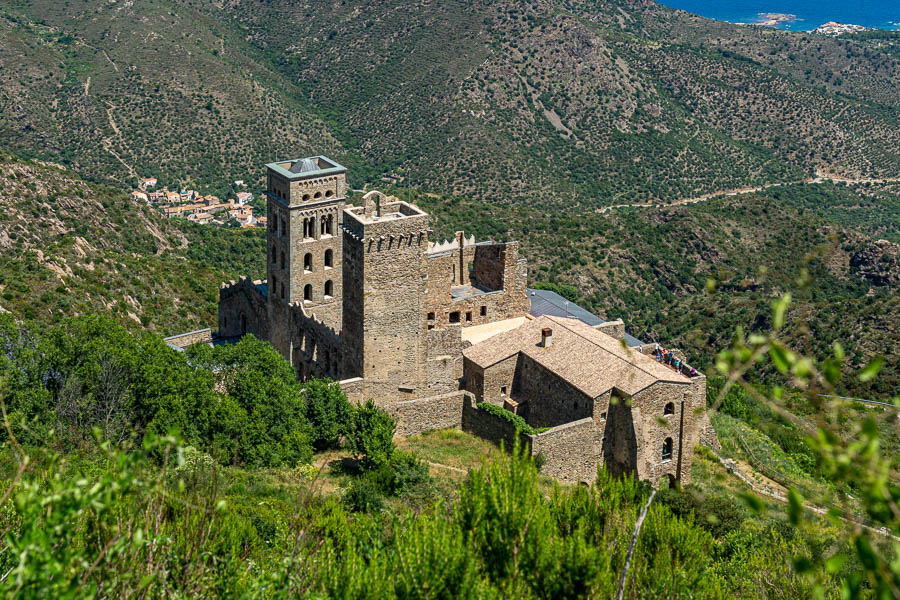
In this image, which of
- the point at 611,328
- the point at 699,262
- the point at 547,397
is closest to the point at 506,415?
the point at 547,397

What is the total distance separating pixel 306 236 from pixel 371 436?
43.8 ft

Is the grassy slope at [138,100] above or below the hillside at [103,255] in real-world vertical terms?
above

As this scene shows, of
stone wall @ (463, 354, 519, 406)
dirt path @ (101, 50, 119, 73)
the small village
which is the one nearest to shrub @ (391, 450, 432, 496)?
stone wall @ (463, 354, 519, 406)

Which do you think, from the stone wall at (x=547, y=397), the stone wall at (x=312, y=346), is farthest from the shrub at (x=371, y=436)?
the stone wall at (x=547, y=397)

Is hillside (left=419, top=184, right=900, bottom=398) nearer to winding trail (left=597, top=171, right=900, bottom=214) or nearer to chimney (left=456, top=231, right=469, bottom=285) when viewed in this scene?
winding trail (left=597, top=171, right=900, bottom=214)

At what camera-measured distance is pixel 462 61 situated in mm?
122812

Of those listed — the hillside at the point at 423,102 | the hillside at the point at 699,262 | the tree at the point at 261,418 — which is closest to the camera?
the tree at the point at 261,418

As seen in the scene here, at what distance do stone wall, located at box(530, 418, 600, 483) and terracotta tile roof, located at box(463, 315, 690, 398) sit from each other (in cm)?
146

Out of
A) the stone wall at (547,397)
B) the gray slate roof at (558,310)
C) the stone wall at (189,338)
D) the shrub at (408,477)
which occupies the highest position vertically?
the gray slate roof at (558,310)

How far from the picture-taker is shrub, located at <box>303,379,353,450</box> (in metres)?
38.8

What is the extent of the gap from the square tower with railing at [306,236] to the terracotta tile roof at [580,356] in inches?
324

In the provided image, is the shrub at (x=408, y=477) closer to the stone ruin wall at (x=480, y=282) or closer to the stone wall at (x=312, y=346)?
the stone wall at (x=312, y=346)

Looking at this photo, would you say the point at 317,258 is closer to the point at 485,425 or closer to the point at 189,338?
the point at 189,338

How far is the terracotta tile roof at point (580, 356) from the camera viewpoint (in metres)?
38.8
